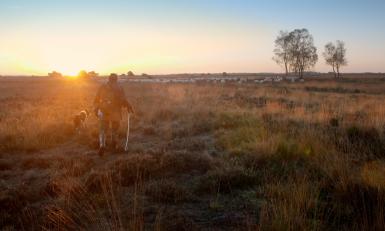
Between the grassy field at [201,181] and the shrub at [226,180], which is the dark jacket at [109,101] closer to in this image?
the grassy field at [201,181]

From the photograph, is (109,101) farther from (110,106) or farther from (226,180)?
(226,180)

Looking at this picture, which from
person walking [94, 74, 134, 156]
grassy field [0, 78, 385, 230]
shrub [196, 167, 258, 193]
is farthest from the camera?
person walking [94, 74, 134, 156]

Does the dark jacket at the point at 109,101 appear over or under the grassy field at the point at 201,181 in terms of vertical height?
over

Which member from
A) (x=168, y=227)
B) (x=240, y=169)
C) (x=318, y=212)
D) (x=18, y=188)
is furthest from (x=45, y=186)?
(x=318, y=212)

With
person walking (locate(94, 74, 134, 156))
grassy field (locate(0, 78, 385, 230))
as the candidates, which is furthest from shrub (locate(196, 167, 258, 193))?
person walking (locate(94, 74, 134, 156))

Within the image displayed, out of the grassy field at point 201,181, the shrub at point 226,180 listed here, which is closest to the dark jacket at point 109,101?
the grassy field at point 201,181

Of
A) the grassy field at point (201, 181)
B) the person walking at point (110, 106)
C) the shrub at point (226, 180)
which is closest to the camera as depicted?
the grassy field at point (201, 181)

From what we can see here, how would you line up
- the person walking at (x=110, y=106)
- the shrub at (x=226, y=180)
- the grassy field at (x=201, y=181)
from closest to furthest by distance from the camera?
the grassy field at (x=201, y=181), the shrub at (x=226, y=180), the person walking at (x=110, y=106)

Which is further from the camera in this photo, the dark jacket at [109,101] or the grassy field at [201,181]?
the dark jacket at [109,101]

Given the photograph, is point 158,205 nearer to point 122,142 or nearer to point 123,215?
point 123,215

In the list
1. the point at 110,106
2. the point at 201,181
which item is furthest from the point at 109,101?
the point at 201,181

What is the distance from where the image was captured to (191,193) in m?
5.84

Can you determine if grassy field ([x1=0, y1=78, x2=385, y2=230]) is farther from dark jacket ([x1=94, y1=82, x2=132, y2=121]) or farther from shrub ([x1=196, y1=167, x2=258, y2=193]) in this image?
dark jacket ([x1=94, y1=82, x2=132, y2=121])

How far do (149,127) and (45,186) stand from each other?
6.18m
